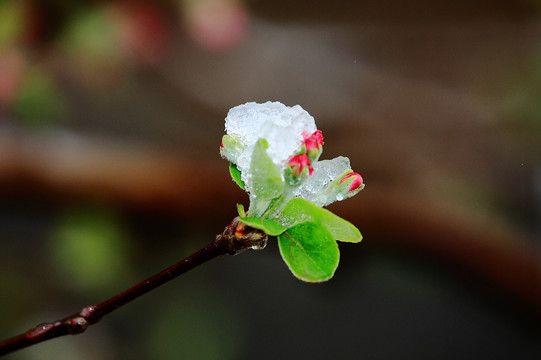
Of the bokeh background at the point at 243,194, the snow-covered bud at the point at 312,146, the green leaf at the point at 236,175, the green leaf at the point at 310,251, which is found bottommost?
the green leaf at the point at 310,251

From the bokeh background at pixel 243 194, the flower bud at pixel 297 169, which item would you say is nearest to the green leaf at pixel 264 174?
the flower bud at pixel 297 169

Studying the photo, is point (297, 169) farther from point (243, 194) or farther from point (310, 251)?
point (243, 194)

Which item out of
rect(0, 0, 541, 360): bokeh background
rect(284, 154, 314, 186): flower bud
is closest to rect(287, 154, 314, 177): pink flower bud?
rect(284, 154, 314, 186): flower bud

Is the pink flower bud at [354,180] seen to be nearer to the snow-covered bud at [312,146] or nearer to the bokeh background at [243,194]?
the snow-covered bud at [312,146]

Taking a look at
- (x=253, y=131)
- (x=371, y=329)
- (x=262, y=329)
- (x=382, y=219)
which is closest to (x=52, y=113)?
(x=262, y=329)

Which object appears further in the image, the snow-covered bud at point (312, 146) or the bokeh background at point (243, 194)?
the bokeh background at point (243, 194)

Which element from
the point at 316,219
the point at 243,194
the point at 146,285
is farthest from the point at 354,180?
the point at 243,194
